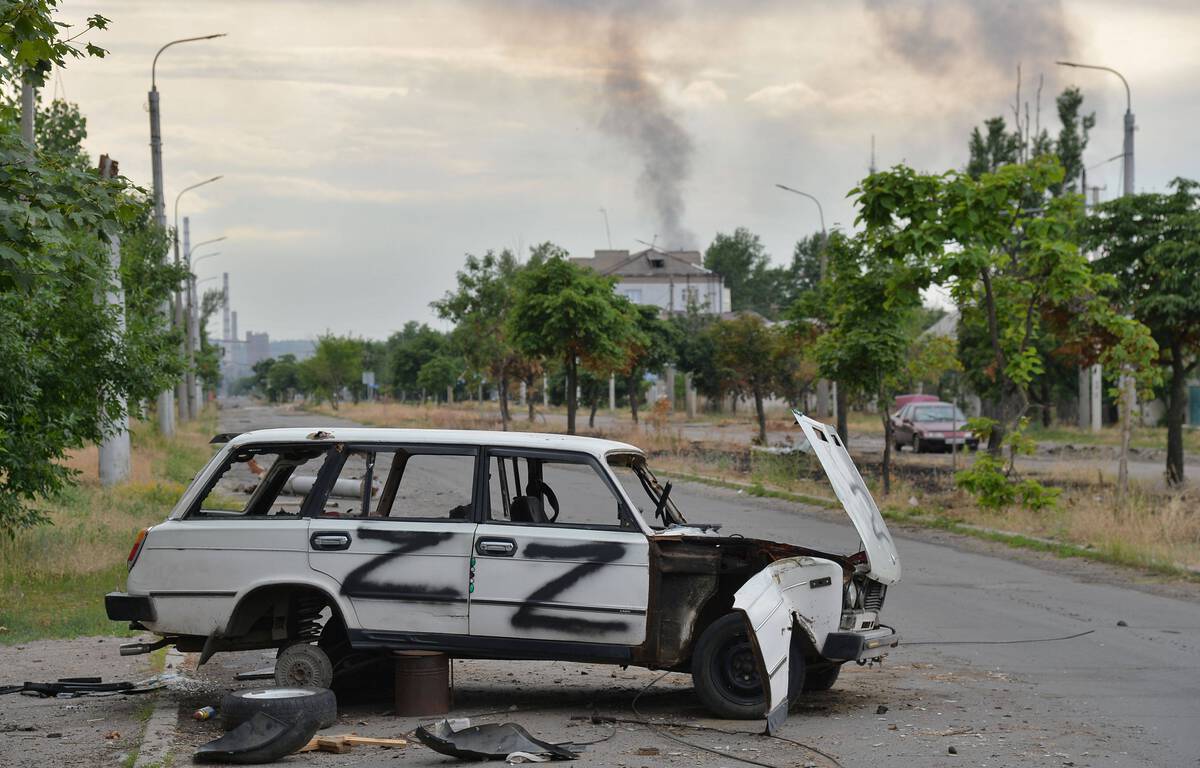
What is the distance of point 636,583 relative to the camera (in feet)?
26.7

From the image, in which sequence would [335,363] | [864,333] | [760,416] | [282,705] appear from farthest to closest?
[335,363] → [760,416] → [864,333] → [282,705]

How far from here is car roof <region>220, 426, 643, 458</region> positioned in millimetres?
8508

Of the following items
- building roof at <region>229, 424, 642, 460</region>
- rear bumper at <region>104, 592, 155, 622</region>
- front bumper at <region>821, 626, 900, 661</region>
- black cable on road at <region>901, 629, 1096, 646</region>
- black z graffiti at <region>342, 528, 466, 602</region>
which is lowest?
black cable on road at <region>901, 629, 1096, 646</region>

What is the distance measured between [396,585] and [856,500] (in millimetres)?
3009

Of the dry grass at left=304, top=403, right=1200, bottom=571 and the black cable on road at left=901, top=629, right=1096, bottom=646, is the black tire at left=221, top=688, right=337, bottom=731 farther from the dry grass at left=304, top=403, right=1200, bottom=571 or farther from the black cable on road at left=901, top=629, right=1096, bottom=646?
the dry grass at left=304, top=403, right=1200, bottom=571

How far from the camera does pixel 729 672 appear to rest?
820 cm

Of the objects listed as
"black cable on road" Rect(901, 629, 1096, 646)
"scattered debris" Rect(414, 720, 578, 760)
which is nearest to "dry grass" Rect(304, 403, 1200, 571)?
"black cable on road" Rect(901, 629, 1096, 646)

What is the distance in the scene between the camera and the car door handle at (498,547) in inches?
323

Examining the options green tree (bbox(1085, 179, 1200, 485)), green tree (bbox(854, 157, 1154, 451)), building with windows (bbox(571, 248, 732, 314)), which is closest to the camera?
green tree (bbox(854, 157, 1154, 451))

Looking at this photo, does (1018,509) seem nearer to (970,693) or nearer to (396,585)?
(970,693)

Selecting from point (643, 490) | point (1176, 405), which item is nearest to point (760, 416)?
point (1176, 405)

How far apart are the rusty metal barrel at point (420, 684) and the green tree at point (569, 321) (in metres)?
30.8

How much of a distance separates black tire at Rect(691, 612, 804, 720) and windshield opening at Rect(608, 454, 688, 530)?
848 millimetres

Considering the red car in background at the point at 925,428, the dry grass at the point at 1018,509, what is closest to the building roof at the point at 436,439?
the dry grass at the point at 1018,509
